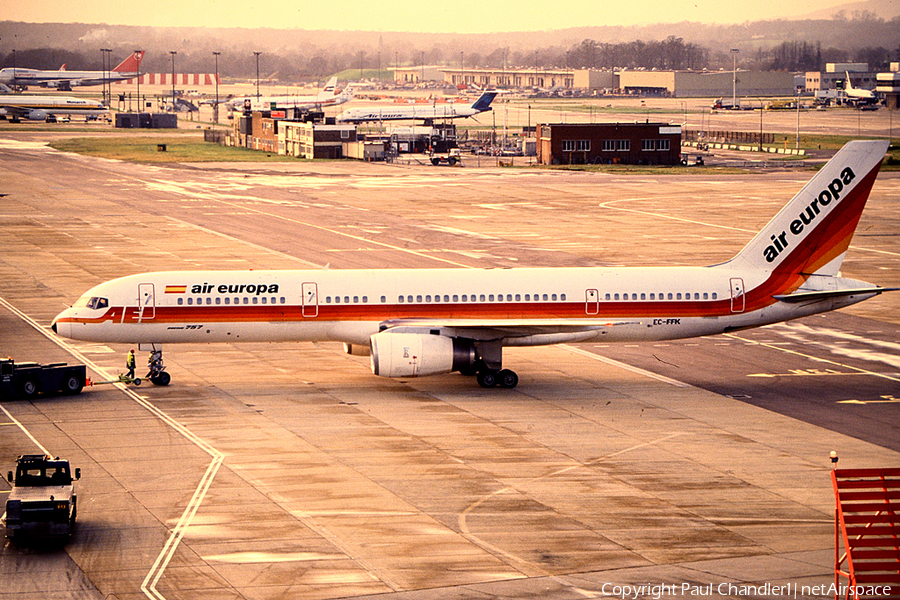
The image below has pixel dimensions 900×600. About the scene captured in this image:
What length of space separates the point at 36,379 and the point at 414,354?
15.0 meters

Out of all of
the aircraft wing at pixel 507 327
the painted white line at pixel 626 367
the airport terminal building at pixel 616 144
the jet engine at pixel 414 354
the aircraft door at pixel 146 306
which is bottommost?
the painted white line at pixel 626 367

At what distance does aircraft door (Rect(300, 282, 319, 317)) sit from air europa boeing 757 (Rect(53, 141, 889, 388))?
5 cm

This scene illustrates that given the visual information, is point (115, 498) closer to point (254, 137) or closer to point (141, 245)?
point (141, 245)

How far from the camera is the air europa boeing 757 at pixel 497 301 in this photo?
43500mm

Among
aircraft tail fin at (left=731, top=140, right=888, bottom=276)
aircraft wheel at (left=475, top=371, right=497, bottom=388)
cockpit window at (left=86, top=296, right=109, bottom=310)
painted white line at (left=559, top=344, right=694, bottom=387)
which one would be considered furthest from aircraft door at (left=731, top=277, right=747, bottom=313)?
cockpit window at (left=86, top=296, right=109, bottom=310)

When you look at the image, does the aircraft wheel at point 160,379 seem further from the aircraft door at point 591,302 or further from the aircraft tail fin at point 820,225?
the aircraft tail fin at point 820,225

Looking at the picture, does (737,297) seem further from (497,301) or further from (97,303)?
(97,303)

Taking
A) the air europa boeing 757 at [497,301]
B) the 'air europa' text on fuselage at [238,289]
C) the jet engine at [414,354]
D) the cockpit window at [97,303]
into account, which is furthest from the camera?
the 'air europa' text on fuselage at [238,289]

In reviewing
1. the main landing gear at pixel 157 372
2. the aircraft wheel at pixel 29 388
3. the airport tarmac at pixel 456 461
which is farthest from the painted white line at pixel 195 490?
the aircraft wheel at pixel 29 388

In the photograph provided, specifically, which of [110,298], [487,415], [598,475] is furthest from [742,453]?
[110,298]

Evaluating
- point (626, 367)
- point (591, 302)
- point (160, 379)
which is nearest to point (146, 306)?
point (160, 379)

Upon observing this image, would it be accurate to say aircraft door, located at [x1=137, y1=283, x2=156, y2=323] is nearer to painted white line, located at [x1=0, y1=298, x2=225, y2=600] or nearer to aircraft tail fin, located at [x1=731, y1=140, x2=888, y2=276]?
painted white line, located at [x1=0, y1=298, x2=225, y2=600]

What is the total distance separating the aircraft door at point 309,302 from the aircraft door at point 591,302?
11003 millimetres

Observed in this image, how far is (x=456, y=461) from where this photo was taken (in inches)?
1378
